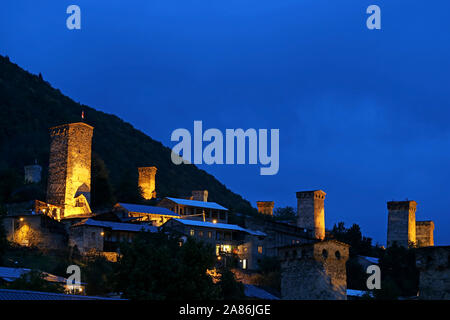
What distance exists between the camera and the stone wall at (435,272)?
2969cm

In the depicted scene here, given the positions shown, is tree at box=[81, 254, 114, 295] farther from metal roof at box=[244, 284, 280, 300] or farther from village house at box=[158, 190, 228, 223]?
village house at box=[158, 190, 228, 223]

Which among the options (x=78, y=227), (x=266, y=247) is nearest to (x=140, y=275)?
(x=78, y=227)

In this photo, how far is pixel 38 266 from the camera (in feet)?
151

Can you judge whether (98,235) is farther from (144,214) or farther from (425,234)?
(425,234)

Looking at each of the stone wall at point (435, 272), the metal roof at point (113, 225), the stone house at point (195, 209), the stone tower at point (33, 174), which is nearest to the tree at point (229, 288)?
the metal roof at point (113, 225)

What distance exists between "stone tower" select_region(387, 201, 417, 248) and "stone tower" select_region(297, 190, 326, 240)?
380 inches

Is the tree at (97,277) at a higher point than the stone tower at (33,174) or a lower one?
lower

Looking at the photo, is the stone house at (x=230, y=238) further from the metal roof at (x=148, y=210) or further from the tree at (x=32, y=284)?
the tree at (x=32, y=284)

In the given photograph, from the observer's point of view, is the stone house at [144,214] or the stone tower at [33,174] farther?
the stone tower at [33,174]

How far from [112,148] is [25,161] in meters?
32.8

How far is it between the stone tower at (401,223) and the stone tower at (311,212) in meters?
9.66

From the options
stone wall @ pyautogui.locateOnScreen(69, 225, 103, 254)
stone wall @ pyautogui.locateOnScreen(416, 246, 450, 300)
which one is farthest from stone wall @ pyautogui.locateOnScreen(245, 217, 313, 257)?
stone wall @ pyautogui.locateOnScreen(416, 246, 450, 300)

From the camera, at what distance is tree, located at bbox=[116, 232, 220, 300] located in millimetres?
35500

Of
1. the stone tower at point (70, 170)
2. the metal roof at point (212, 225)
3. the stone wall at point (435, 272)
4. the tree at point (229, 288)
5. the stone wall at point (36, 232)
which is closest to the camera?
the stone wall at point (435, 272)
